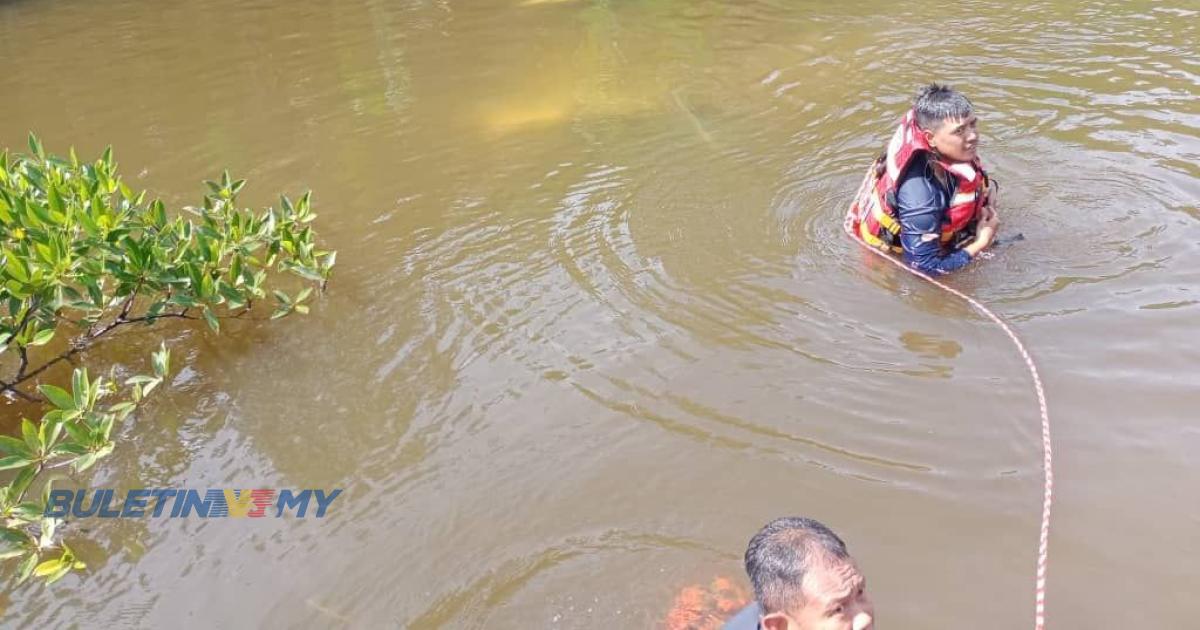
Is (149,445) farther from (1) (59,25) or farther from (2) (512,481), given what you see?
(1) (59,25)

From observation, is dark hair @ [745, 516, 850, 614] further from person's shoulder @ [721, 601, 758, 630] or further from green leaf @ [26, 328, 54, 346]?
green leaf @ [26, 328, 54, 346]

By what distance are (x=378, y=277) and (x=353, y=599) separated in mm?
2332

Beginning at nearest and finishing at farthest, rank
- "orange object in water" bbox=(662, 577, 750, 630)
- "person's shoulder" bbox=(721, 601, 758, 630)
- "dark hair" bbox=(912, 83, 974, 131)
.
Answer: "person's shoulder" bbox=(721, 601, 758, 630), "orange object in water" bbox=(662, 577, 750, 630), "dark hair" bbox=(912, 83, 974, 131)

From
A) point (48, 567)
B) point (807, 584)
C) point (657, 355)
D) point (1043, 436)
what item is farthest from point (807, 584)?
point (48, 567)

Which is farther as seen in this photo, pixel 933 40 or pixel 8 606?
pixel 933 40

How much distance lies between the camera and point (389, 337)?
475cm

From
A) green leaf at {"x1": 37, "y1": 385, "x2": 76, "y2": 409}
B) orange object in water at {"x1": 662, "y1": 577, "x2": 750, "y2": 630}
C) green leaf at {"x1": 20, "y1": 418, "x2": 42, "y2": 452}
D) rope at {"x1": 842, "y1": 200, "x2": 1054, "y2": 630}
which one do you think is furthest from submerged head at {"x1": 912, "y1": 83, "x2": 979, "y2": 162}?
green leaf at {"x1": 20, "y1": 418, "x2": 42, "y2": 452}

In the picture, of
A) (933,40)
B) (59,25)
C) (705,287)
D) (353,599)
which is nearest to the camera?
(353,599)

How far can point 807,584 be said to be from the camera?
2250 millimetres

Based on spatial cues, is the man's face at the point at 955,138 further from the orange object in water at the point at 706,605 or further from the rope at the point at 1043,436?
the orange object in water at the point at 706,605

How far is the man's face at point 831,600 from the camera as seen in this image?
2.24 meters

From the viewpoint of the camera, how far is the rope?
303 cm

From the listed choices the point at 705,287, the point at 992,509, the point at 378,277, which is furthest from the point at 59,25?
the point at 992,509

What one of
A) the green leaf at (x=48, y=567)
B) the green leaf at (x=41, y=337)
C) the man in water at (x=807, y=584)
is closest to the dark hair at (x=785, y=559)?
the man in water at (x=807, y=584)
